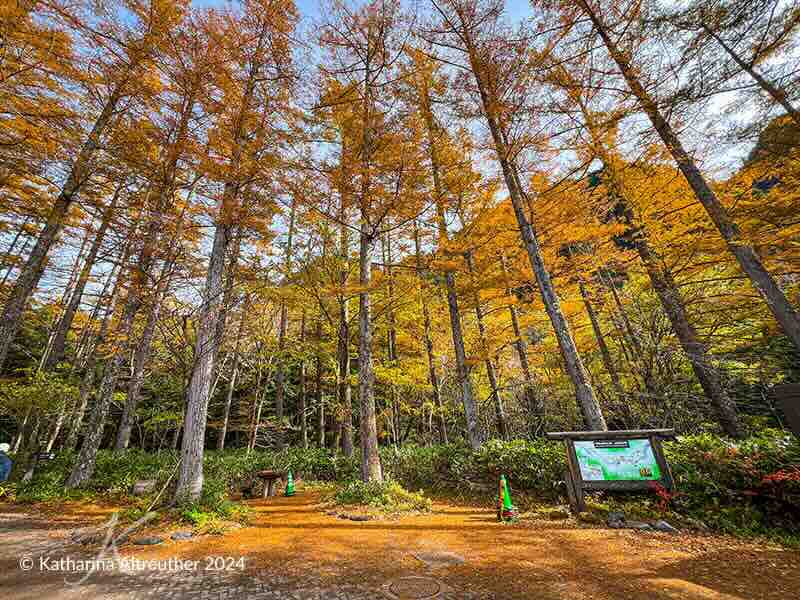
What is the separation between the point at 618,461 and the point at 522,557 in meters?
2.72

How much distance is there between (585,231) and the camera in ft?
30.6

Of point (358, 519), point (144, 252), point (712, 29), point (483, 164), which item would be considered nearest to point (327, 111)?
point (483, 164)

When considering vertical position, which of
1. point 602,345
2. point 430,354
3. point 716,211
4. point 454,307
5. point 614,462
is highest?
point 454,307

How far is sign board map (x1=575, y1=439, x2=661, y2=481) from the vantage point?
5164 mm

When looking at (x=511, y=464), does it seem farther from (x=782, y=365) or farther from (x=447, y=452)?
(x=782, y=365)

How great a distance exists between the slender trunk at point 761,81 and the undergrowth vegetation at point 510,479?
5.05m

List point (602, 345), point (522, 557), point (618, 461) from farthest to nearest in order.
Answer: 1. point (602, 345)
2. point (618, 461)
3. point (522, 557)

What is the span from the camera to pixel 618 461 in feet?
17.4

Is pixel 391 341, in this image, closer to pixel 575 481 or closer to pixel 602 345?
pixel 602 345

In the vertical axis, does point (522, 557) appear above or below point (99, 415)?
below

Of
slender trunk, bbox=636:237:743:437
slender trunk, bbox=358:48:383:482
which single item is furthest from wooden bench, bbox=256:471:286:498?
slender trunk, bbox=636:237:743:437

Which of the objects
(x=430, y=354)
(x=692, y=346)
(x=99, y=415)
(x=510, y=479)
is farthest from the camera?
(x=430, y=354)

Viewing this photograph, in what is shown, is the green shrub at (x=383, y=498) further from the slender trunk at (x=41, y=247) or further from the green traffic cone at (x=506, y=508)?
the slender trunk at (x=41, y=247)

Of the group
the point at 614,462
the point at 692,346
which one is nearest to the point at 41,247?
the point at 614,462
